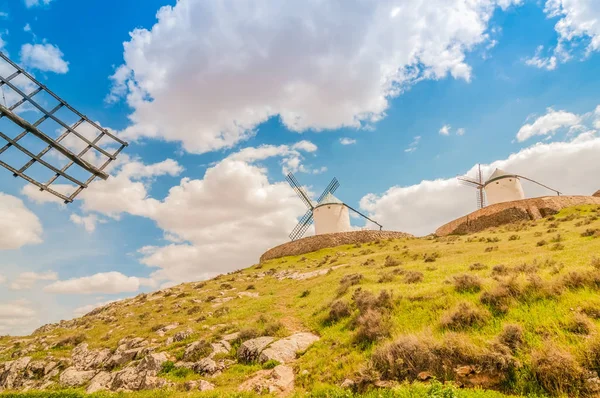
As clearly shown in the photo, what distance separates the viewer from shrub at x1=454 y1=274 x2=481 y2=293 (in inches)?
461

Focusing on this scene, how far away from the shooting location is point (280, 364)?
11477 mm

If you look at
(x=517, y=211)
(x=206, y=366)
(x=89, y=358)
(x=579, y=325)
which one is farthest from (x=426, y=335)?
(x=517, y=211)

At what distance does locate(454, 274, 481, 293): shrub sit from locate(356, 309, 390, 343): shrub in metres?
3.18

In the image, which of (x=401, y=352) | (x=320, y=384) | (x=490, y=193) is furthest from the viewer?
(x=490, y=193)

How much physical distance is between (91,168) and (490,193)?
2453 inches

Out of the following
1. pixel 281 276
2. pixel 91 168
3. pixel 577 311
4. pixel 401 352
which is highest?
pixel 91 168

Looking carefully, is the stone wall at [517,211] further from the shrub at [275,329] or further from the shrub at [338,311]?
the shrub at [275,329]

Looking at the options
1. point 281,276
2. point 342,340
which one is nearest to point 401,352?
point 342,340

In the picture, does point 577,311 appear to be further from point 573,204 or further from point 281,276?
point 573,204

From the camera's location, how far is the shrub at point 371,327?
10539 mm

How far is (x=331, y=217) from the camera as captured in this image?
57469mm

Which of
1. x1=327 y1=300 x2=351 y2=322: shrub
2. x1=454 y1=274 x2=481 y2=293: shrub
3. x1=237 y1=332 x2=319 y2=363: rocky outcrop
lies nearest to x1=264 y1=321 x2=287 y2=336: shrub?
x1=237 y1=332 x2=319 y2=363: rocky outcrop

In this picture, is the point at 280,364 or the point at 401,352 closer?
the point at 401,352

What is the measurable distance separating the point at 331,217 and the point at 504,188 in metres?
30.4
